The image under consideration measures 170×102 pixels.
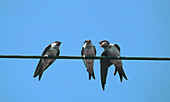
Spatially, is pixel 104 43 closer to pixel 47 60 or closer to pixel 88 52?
pixel 88 52

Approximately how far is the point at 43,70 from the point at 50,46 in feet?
3.32

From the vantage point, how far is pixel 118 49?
7.88 metres

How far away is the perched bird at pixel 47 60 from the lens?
24.3 feet

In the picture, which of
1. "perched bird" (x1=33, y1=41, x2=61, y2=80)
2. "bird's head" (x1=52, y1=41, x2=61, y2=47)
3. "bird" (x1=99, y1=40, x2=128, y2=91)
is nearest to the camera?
"bird" (x1=99, y1=40, x2=128, y2=91)

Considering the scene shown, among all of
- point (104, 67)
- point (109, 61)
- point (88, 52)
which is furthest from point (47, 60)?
point (109, 61)

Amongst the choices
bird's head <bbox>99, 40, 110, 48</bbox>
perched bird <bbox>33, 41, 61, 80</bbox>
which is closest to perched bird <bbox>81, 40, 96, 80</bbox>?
bird's head <bbox>99, 40, 110, 48</bbox>

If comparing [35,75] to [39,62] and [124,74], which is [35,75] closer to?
[39,62]

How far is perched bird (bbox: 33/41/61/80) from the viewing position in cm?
741

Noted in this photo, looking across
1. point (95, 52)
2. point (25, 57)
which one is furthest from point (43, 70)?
point (25, 57)

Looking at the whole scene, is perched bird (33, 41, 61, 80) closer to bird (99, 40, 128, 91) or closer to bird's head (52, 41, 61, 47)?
bird's head (52, 41, 61, 47)

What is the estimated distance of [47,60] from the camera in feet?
25.5

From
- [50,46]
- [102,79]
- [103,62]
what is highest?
[50,46]

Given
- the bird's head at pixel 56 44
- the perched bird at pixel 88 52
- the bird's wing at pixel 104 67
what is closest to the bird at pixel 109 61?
the bird's wing at pixel 104 67

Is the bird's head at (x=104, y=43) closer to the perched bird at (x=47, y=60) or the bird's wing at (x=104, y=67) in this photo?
the bird's wing at (x=104, y=67)
